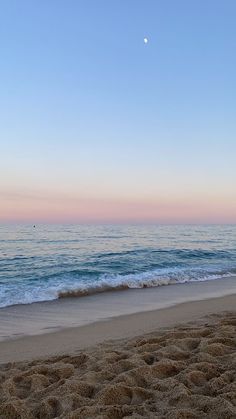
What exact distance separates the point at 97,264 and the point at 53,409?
50.7ft

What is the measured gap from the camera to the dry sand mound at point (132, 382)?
3.39 metres

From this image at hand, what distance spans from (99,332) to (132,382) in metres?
3.30

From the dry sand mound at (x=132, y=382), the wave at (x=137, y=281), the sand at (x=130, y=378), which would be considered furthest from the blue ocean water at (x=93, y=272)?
the dry sand mound at (x=132, y=382)

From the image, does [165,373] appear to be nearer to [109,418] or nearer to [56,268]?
[109,418]

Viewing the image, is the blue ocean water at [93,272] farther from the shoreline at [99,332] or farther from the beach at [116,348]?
the shoreline at [99,332]

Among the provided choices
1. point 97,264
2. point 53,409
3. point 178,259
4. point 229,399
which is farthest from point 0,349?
point 178,259

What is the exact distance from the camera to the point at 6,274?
50.8ft

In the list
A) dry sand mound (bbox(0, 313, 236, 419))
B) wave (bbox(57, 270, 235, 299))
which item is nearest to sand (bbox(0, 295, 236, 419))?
dry sand mound (bbox(0, 313, 236, 419))

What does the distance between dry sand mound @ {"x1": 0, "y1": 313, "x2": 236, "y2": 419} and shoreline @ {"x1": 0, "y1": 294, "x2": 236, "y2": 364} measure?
2.76 ft

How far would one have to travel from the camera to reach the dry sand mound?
3393mm

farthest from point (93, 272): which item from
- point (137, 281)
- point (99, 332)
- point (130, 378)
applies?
point (130, 378)

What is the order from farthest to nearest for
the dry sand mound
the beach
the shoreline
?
the shoreline, the beach, the dry sand mound

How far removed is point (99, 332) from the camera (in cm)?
723

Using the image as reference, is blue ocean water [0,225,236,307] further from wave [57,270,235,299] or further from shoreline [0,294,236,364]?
shoreline [0,294,236,364]
